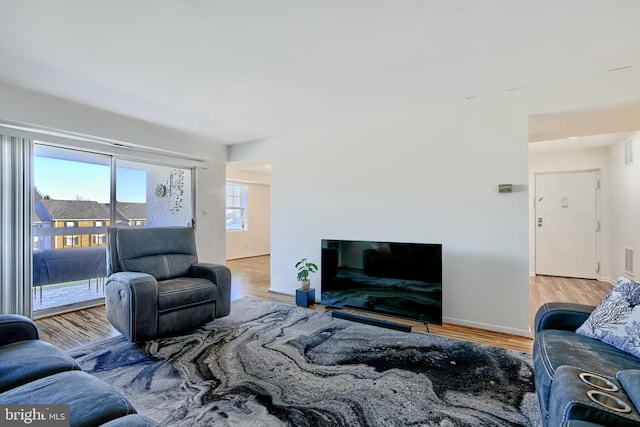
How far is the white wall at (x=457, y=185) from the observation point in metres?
2.73

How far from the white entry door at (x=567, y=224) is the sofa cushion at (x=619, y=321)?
4.25 metres

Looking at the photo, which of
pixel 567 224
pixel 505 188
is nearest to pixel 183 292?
pixel 505 188

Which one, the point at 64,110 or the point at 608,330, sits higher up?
the point at 64,110

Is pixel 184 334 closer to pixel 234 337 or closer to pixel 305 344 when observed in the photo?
pixel 234 337

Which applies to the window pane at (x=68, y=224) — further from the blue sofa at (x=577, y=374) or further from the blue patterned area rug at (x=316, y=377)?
the blue sofa at (x=577, y=374)

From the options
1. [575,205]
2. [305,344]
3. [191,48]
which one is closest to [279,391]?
[305,344]

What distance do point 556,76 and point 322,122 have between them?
7.72ft

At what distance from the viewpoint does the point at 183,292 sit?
264cm

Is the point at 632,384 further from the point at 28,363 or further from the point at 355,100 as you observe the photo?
the point at 355,100

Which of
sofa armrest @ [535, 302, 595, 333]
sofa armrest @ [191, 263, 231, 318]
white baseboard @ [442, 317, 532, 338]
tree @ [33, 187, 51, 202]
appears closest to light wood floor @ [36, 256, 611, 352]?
white baseboard @ [442, 317, 532, 338]

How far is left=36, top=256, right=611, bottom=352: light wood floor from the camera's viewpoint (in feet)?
8.65

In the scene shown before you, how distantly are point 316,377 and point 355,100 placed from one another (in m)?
2.56

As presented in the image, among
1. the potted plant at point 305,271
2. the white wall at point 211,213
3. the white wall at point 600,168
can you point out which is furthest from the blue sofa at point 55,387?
the white wall at point 600,168

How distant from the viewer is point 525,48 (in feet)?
6.79
